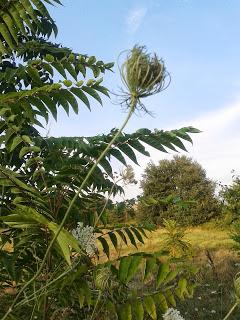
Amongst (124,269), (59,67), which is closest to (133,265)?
(124,269)

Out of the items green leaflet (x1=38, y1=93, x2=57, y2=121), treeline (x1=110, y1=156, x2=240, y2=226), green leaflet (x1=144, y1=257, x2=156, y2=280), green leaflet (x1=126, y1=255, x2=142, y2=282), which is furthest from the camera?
treeline (x1=110, y1=156, x2=240, y2=226)

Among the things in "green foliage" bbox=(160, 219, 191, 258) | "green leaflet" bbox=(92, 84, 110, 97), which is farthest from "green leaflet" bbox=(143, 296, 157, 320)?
"green foliage" bbox=(160, 219, 191, 258)

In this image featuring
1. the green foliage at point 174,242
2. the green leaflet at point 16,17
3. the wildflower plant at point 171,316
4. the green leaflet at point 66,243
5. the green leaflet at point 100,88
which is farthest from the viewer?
the green foliage at point 174,242

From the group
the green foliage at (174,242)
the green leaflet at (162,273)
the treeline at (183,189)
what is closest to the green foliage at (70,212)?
the green leaflet at (162,273)

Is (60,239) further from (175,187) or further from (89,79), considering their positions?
(175,187)

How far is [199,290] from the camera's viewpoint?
9328 millimetres

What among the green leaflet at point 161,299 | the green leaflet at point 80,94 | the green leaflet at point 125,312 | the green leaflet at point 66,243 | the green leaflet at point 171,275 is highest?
the green leaflet at point 80,94

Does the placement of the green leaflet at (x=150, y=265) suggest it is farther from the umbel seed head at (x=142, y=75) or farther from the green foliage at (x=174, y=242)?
the green foliage at (x=174, y=242)

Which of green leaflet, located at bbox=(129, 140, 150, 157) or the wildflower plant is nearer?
the wildflower plant

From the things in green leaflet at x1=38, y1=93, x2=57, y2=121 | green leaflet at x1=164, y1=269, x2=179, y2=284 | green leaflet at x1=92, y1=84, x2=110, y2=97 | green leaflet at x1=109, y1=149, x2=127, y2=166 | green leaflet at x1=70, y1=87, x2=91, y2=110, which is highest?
green leaflet at x1=92, y1=84, x2=110, y2=97

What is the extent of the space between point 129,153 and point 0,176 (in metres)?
0.49

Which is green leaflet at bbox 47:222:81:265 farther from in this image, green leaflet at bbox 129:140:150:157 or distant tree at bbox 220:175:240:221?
distant tree at bbox 220:175:240:221

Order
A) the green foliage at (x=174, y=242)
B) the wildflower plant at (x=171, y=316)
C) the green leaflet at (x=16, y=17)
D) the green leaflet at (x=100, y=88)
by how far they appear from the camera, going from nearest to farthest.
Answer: the wildflower plant at (x=171, y=316)
the green leaflet at (x=100, y=88)
the green leaflet at (x=16, y=17)
the green foliage at (x=174, y=242)

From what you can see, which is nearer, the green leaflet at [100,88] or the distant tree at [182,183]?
the green leaflet at [100,88]
